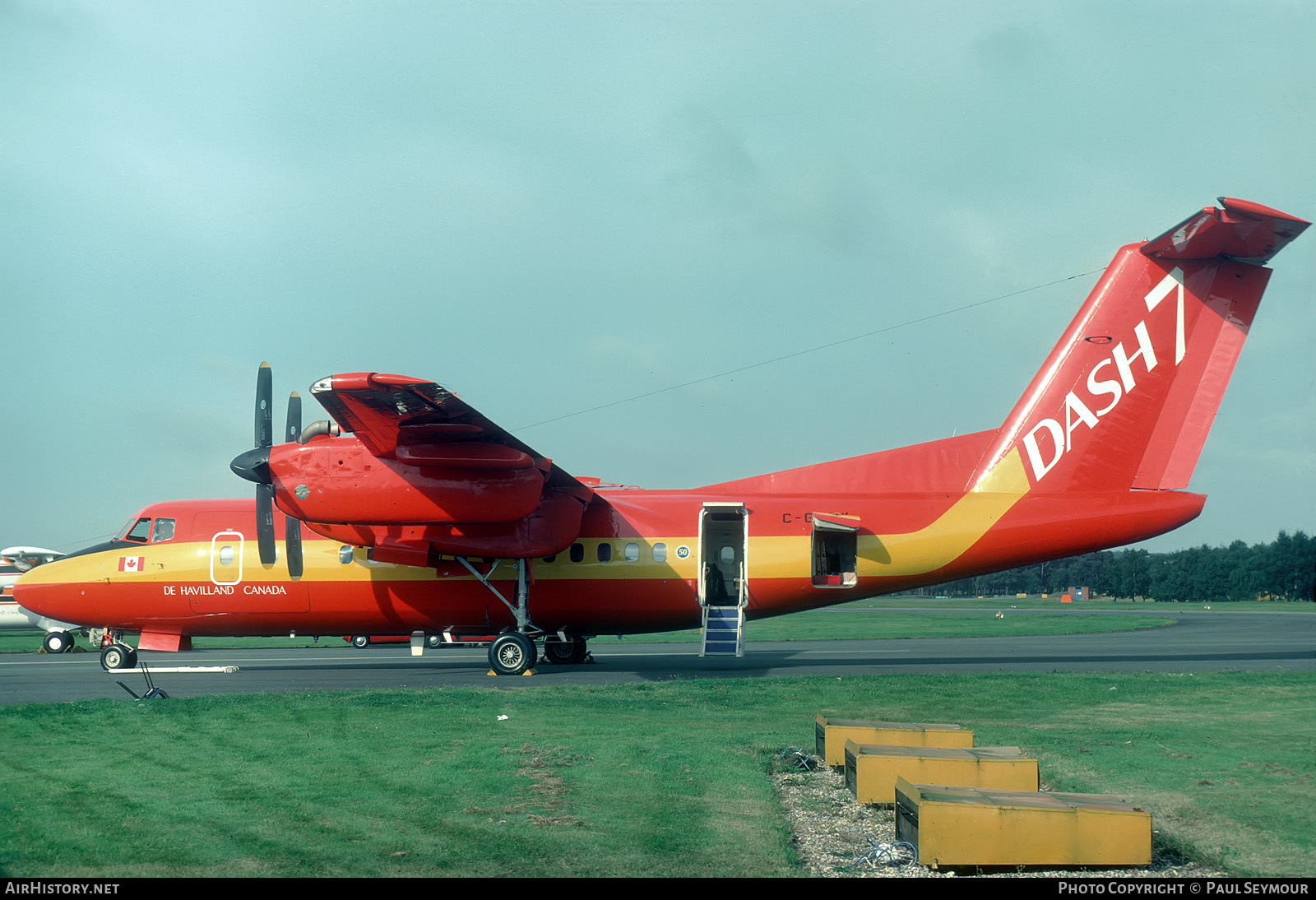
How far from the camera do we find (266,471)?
19.0 meters

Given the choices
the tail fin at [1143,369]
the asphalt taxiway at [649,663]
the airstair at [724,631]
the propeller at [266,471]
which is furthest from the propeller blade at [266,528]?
the tail fin at [1143,369]

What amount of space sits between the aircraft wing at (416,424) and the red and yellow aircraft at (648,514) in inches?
1.9

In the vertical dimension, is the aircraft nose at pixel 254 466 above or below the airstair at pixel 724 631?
above

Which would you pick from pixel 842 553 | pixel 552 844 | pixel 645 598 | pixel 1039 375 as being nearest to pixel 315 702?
pixel 645 598

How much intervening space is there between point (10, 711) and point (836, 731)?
11837 millimetres

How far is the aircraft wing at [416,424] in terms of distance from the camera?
1609 centimetres

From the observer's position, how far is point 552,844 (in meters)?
6.57

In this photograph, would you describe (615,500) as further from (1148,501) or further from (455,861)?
(455,861)

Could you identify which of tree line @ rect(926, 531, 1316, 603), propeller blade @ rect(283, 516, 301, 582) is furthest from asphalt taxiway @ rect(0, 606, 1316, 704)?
tree line @ rect(926, 531, 1316, 603)

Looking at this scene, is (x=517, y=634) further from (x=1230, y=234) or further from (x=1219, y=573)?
(x=1219, y=573)

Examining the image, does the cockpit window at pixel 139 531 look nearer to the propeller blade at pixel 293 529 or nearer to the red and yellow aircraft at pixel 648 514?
the red and yellow aircraft at pixel 648 514

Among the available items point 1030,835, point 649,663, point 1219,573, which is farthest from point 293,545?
point 1219,573

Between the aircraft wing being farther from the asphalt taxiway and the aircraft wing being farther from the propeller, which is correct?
the asphalt taxiway

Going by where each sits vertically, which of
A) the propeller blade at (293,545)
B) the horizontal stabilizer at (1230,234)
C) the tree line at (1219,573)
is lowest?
the tree line at (1219,573)
